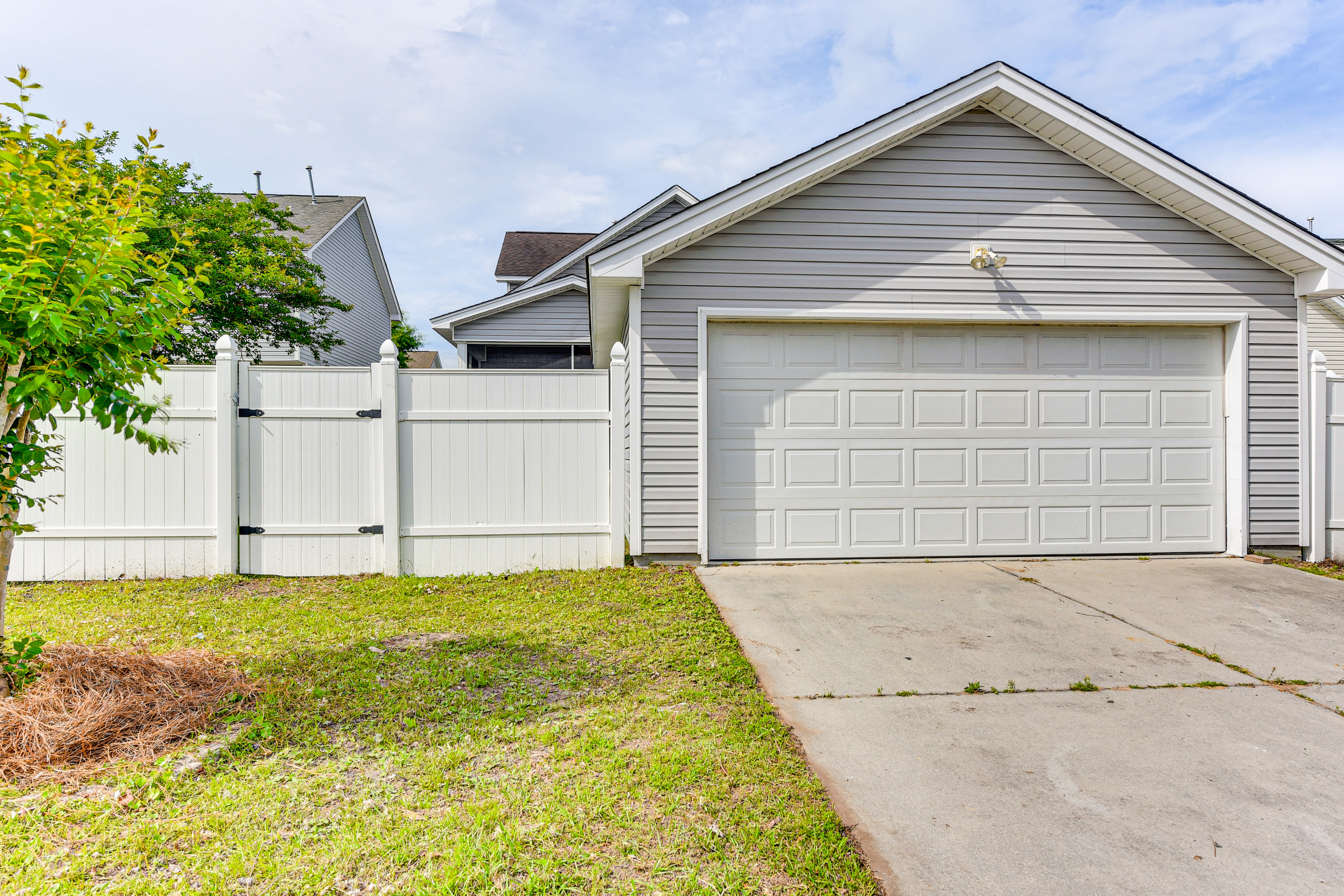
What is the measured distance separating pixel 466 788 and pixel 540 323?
1141 centimetres

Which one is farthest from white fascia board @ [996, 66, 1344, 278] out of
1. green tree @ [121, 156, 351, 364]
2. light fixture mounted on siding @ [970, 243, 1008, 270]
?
green tree @ [121, 156, 351, 364]

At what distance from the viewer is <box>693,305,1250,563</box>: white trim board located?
589cm

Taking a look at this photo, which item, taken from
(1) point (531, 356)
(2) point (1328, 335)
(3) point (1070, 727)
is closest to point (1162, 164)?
(3) point (1070, 727)

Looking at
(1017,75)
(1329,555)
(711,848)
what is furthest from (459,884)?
(1329,555)

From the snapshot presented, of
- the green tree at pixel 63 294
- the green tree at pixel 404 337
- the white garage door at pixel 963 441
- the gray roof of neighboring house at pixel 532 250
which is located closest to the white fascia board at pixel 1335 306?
the white garage door at pixel 963 441

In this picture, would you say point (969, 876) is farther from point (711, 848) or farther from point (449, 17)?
point (449, 17)

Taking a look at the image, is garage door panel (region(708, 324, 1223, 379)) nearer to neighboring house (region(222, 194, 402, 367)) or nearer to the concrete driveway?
the concrete driveway

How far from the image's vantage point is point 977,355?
20.3 ft

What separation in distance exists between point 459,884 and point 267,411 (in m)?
4.85

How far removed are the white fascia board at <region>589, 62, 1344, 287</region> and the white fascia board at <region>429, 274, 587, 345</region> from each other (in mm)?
6847

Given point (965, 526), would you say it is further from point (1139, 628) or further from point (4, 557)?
point (4, 557)

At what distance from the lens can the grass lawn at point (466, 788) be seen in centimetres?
180

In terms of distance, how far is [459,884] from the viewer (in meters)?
1.74

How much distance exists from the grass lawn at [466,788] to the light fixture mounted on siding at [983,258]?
4197mm
